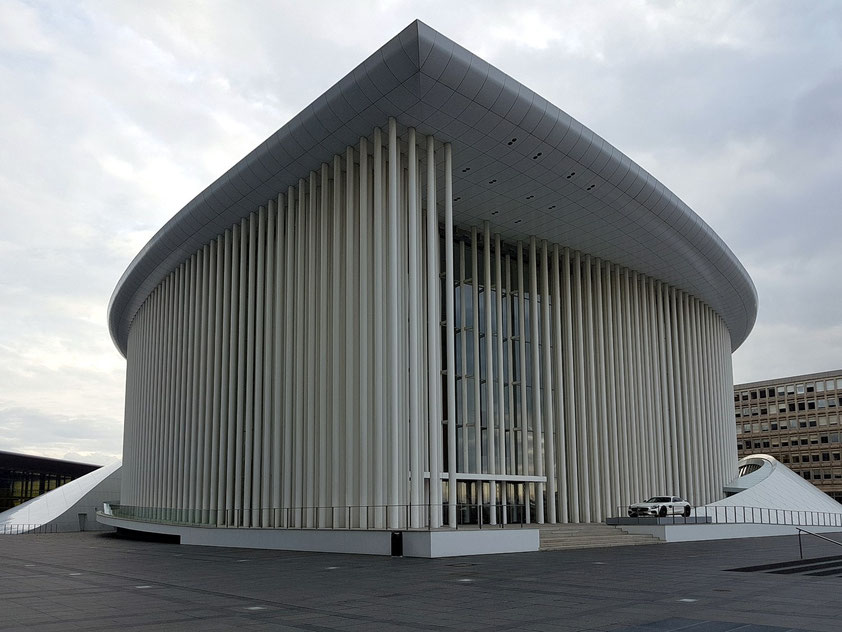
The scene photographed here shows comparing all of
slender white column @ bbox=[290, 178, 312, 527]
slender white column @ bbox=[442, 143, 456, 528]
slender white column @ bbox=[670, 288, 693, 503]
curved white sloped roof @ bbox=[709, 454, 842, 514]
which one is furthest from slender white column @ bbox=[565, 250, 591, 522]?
slender white column @ bbox=[290, 178, 312, 527]

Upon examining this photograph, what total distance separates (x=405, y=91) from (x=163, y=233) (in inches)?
737

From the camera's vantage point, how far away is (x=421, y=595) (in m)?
12.5

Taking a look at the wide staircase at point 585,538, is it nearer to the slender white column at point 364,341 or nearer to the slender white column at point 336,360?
the slender white column at point 364,341

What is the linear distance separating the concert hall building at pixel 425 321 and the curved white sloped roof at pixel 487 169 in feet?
0.32

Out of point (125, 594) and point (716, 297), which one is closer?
point (125, 594)

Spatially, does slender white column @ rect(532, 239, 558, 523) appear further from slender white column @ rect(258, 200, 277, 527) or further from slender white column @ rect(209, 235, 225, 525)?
slender white column @ rect(209, 235, 225, 525)

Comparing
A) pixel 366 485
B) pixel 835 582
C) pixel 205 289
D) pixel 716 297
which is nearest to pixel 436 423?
pixel 366 485

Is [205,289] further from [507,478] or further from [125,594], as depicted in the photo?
[125,594]

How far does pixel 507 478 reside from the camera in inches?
1280

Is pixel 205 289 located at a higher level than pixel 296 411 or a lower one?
higher

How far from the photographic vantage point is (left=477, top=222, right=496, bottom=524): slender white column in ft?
105

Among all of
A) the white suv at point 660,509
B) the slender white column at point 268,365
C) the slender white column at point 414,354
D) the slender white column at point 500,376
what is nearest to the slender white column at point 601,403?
the white suv at point 660,509

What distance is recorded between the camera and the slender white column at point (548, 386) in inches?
1367

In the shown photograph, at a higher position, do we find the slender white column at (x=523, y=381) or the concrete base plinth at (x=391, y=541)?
the slender white column at (x=523, y=381)
